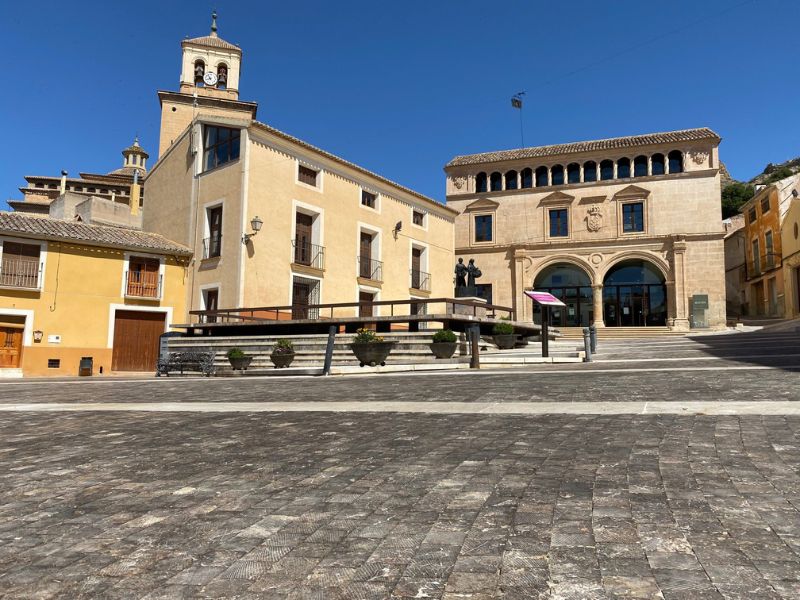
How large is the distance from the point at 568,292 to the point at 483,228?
7466 mm

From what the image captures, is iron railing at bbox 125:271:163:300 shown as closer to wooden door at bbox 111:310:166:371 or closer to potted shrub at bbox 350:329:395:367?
wooden door at bbox 111:310:166:371

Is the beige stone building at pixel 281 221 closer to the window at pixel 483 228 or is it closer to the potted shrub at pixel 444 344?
the window at pixel 483 228

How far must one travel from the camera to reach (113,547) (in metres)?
2.41

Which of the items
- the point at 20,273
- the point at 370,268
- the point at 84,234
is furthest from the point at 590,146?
the point at 20,273

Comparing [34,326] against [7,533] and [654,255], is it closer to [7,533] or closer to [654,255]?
[7,533]

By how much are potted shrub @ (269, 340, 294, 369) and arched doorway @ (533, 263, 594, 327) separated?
2292cm

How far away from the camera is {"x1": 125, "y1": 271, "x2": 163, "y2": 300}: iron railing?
24.0 meters

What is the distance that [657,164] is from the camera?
36062 millimetres

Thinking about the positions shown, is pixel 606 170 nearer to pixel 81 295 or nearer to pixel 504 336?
pixel 504 336

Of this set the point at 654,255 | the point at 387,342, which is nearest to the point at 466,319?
the point at 387,342

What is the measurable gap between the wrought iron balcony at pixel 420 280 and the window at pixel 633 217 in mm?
14785

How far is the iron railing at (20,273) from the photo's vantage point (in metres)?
21.7

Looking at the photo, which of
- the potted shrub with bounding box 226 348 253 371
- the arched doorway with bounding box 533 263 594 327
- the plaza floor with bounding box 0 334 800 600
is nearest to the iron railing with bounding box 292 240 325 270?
the potted shrub with bounding box 226 348 253 371

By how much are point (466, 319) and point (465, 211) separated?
2264 centimetres
